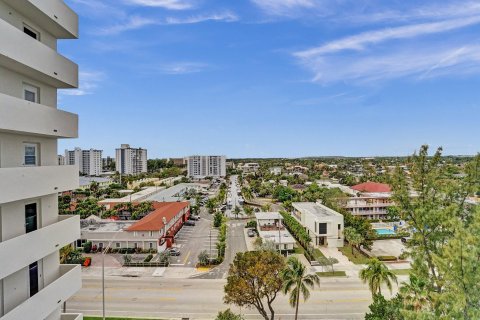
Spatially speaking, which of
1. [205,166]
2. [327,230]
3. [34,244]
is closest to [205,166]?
[205,166]

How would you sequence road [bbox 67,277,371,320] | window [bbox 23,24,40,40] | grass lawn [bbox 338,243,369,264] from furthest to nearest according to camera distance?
grass lawn [bbox 338,243,369,264] → road [bbox 67,277,371,320] → window [bbox 23,24,40,40]

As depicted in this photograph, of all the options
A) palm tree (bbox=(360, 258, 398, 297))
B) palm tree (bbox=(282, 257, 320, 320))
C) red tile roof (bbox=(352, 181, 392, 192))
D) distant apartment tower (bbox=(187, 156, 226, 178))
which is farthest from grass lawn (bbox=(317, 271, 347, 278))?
distant apartment tower (bbox=(187, 156, 226, 178))

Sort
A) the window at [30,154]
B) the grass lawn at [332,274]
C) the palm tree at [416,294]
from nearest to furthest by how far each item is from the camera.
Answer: the window at [30,154] < the palm tree at [416,294] < the grass lawn at [332,274]

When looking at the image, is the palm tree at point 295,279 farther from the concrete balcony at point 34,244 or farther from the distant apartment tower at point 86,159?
the distant apartment tower at point 86,159

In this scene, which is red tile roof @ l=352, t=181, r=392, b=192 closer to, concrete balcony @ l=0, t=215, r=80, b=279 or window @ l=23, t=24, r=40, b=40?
concrete balcony @ l=0, t=215, r=80, b=279

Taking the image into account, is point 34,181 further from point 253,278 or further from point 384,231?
point 384,231

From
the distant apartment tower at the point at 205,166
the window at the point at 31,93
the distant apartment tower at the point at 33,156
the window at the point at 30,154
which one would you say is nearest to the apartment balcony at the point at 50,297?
the distant apartment tower at the point at 33,156
